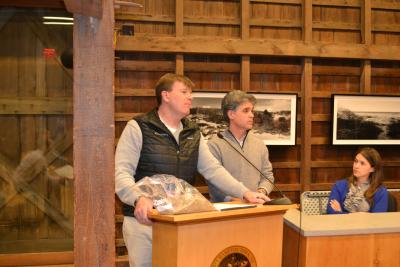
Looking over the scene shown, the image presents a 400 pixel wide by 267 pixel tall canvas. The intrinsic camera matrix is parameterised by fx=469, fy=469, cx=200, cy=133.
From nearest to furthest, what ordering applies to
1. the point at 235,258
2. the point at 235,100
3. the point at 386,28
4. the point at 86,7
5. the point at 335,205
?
1. the point at 86,7
2. the point at 235,258
3. the point at 235,100
4. the point at 335,205
5. the point at 386,28

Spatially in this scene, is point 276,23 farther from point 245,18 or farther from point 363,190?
point 363,190

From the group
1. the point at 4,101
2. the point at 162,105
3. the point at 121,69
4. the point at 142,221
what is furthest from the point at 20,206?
the point at 142,221

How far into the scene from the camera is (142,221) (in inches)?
74.6

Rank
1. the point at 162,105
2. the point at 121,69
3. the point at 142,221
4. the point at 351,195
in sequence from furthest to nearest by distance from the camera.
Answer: the point at 121,69, the point at 351,195, the point at 162,105, the point at 142,221

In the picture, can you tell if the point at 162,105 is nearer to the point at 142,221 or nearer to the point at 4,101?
the point at 142,221

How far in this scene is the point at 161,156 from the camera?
2318 millimetres

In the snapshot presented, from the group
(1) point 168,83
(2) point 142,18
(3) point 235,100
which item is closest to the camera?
(1) point 168,83

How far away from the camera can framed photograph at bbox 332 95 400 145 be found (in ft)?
15.0

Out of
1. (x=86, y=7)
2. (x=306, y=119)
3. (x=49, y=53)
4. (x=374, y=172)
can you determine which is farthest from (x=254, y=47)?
(x=86, y=7)

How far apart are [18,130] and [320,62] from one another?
297cm

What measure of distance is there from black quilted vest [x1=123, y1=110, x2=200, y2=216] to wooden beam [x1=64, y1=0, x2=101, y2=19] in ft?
2.41

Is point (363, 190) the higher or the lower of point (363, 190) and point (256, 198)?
the lower

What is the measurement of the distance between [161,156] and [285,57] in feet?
8.27

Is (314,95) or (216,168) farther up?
(314,95)
